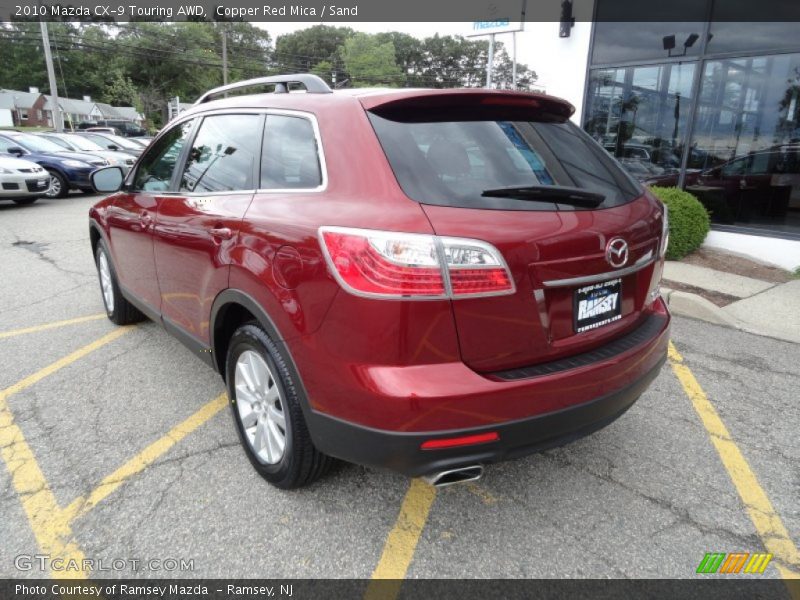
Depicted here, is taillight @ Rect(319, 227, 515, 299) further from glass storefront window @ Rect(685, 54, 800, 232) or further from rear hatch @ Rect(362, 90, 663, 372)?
glass storefront window @ Rect(685, 54, 800, 232)

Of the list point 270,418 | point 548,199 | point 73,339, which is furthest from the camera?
point 73,339

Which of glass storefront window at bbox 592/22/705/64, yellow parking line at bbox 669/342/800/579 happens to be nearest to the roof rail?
yellow parking line at bbox 669/342/800/579

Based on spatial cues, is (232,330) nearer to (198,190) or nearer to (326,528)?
(198,190)

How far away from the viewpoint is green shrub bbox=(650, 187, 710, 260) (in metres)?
6.72

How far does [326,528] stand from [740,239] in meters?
7.12

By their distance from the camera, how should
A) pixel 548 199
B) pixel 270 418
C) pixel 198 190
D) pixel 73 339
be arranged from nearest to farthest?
pixel 548 199
pixel 270 418
pixel 198 190
pixel 73 339

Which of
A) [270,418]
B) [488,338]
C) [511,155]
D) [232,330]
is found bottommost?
[270,418]

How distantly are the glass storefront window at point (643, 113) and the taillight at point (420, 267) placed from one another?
6.84 m

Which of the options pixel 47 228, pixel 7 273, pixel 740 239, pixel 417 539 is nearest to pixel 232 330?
pixel 417 539

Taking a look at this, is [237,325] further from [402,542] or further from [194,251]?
[402,542]

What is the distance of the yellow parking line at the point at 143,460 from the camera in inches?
95.1

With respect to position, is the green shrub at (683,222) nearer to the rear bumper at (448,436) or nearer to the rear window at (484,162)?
the rear window at (484,162)

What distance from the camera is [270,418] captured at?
2.44m

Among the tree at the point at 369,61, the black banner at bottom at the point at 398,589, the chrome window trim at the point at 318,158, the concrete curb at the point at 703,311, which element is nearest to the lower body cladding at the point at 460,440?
the black banner at bottom at the point at 398,589
